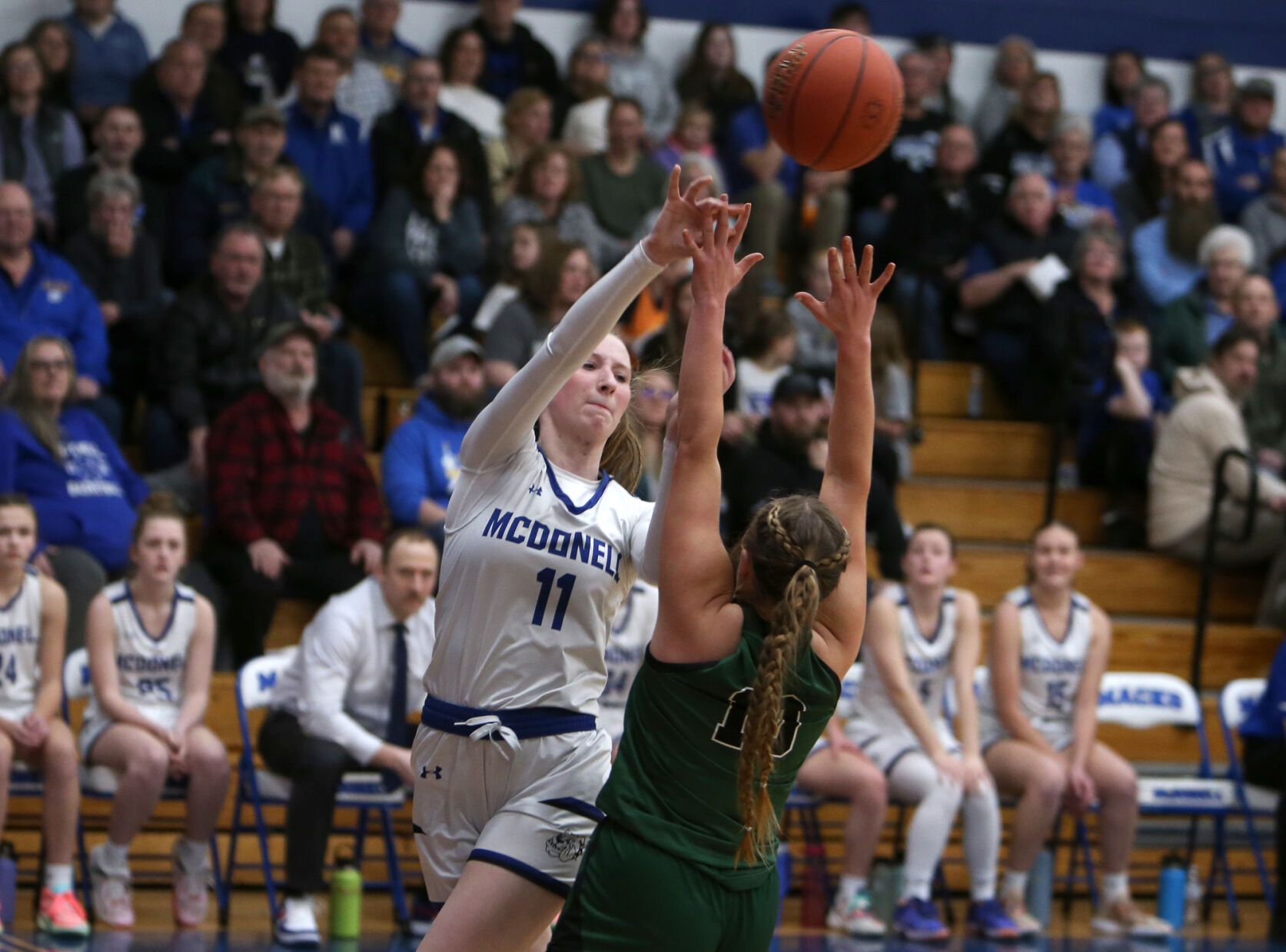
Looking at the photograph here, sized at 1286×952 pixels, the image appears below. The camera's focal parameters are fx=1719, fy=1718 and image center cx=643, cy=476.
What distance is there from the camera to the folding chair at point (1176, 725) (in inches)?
290

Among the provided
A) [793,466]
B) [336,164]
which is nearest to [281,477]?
[793,466]

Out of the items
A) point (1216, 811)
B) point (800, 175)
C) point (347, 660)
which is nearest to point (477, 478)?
point (347, 660)

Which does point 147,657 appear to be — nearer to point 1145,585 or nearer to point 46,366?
point 46,366

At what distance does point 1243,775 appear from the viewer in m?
7.52

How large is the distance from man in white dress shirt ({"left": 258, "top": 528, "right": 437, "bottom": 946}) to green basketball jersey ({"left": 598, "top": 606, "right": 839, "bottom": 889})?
10.5ft

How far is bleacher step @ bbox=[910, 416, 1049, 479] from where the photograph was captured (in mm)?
9852

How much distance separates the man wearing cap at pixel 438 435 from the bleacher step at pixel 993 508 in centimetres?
269

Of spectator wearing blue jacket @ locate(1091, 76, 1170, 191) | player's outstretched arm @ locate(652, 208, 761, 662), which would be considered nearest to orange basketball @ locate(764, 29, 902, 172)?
player's outstretched arm @ locate(652, 208, 761, 662)

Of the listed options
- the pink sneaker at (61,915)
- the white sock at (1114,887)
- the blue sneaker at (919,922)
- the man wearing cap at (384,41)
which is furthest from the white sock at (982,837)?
the man wearing cap at (384,41)

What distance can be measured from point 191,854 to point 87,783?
1.51 feet

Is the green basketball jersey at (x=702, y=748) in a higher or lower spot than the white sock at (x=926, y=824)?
higher

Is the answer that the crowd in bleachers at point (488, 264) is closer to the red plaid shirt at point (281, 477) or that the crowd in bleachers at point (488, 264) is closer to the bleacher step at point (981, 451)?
the red plaid shirt at point (281, 477)

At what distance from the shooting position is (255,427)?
24.7 feet

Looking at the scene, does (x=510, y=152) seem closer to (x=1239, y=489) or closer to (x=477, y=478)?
(x=1239, y=489)
